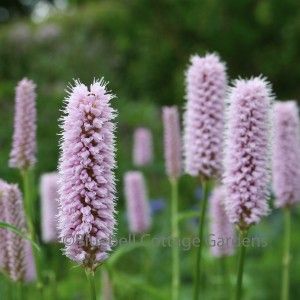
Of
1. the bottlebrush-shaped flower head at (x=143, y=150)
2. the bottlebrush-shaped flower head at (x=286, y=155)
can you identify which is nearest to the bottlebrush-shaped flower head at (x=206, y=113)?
the bottlebrush-shaped flower head at (x=286, y=155)

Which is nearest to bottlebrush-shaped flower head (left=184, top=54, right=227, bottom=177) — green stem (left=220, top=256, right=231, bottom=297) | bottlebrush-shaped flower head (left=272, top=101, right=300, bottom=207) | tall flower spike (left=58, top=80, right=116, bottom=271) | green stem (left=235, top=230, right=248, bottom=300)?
bottlebrush-shaped flower head (left=272, top=101, right=300, bottom=207)

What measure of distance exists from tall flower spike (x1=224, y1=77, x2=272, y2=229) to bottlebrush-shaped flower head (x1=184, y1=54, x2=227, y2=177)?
1.83 ft

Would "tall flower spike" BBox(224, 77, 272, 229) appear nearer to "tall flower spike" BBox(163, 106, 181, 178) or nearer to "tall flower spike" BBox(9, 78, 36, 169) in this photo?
"tall flower spike" BBox(9, 78, 36, 169)

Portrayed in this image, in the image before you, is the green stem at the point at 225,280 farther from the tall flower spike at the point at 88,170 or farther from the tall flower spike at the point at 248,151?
the tall flower spike at the point at 88,170

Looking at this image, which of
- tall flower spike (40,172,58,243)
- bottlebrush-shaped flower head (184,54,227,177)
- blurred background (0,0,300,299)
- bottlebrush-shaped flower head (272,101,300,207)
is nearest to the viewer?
bottlebrush-shaped flower head (184,54,227,177)

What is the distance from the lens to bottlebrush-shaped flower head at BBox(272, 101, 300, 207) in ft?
13.8

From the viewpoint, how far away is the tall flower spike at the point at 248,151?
303 cm

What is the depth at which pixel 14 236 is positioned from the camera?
3.24 m

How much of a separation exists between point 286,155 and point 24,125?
1.51 meters

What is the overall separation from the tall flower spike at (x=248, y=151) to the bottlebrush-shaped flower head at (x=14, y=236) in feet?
2.86

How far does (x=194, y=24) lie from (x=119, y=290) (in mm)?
12375

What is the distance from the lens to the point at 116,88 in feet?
49.6

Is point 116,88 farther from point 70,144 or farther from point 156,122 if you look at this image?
point 70,144

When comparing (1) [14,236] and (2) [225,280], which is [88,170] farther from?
(2) [225,280]
